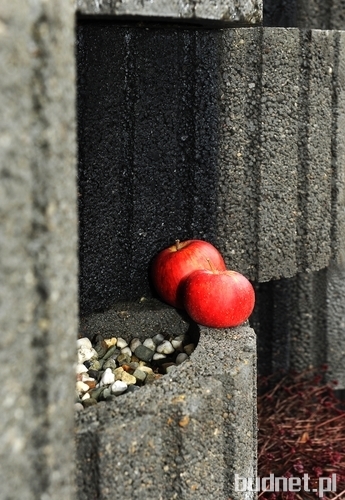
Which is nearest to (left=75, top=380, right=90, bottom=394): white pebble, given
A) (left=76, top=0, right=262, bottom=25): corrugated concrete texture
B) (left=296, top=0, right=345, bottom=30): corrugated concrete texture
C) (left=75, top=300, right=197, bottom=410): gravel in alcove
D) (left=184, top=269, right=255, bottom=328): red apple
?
(left=75, top=300, right=197, bottom=410): gravel in alcove

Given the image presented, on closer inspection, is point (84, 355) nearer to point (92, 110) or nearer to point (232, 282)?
point (232, 282)

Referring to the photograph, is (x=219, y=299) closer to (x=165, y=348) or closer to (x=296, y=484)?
(x=165, y=348)

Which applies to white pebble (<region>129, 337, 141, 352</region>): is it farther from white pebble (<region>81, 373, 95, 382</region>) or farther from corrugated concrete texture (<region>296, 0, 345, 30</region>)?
corrugated concrete texture (<region>296, 0, 345, 30</region>)

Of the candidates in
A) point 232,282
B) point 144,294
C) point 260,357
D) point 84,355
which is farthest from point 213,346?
point 260,357

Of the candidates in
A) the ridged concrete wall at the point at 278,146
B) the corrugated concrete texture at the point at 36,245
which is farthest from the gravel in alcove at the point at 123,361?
the corrugated concrete texture at the point at 36,245

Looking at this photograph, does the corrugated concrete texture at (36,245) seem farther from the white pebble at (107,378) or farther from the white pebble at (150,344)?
the white pebble at (150,344)

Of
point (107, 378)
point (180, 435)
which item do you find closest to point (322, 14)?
point (107, 378)
